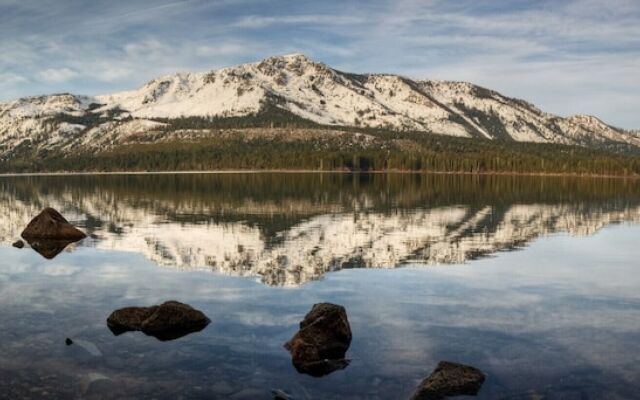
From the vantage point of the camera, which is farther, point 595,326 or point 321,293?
point 321,293

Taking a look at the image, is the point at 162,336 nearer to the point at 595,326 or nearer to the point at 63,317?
the point at 63,317

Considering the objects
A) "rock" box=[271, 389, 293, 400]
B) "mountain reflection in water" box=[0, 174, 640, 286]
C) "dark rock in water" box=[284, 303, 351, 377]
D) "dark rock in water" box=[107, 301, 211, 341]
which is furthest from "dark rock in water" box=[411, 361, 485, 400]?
"mountain reflection in water" box=[0, 174, 640, 286]

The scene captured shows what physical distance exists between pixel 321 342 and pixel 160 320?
30.4 ft

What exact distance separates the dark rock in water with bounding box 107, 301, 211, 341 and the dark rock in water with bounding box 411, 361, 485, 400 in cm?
1340

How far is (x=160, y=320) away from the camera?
102 ft

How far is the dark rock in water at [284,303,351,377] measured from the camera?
25812 mm

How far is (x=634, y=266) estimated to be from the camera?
4994 cm

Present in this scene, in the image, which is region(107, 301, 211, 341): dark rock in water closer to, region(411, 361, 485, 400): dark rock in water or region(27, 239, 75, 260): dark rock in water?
region(411, 361, 485, 400): dark rock in water

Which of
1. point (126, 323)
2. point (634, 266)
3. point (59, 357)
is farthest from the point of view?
point (634, 266)

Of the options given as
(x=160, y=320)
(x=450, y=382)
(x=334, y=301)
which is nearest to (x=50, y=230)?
(x=160, y=320)

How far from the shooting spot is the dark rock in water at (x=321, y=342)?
25812mm

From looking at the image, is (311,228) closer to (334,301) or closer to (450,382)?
(334,301)

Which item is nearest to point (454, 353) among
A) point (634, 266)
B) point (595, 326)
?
point (595, 326)

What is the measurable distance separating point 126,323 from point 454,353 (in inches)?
658
